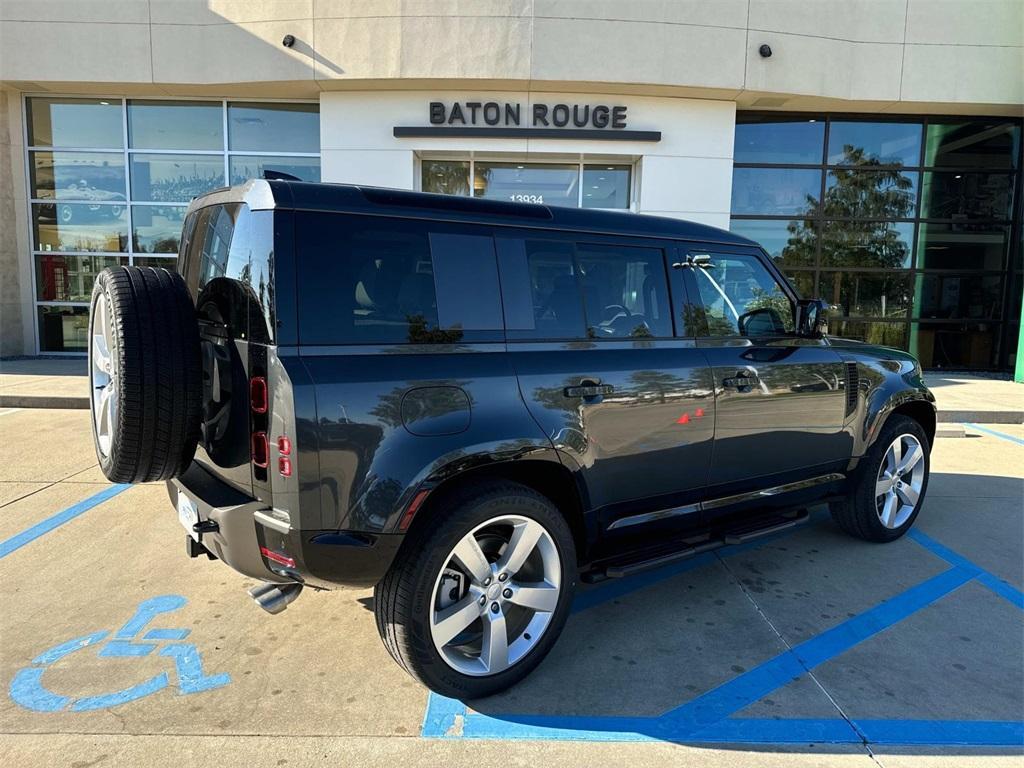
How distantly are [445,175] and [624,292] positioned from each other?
9139 millimetres

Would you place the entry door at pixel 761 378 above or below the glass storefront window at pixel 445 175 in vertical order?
below

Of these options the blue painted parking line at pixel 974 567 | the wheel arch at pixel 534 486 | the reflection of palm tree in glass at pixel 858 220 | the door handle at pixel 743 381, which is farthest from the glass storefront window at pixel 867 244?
the wheel arch at pixel 534 486

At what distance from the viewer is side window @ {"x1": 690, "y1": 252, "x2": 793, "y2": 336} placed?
142 inches

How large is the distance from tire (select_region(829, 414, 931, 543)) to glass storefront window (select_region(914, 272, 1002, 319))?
9.74 metres

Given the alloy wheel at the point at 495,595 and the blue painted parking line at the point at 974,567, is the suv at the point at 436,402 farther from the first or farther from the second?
the blue painted parking line at the point at 974,567

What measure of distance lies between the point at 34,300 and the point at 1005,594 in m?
14.6

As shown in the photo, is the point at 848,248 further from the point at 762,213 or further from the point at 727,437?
the point at 727,437

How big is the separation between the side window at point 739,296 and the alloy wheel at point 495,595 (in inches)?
61.3

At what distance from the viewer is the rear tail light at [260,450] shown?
2.44 metres

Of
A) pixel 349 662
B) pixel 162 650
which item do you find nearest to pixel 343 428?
pixel 349 662

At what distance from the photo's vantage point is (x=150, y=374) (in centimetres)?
253

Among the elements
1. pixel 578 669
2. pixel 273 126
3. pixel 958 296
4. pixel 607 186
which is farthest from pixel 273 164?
pixel 958 296

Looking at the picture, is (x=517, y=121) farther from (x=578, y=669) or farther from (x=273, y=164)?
(x=578, y=669)

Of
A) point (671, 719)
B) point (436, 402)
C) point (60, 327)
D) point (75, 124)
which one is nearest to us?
point (436, 402)
